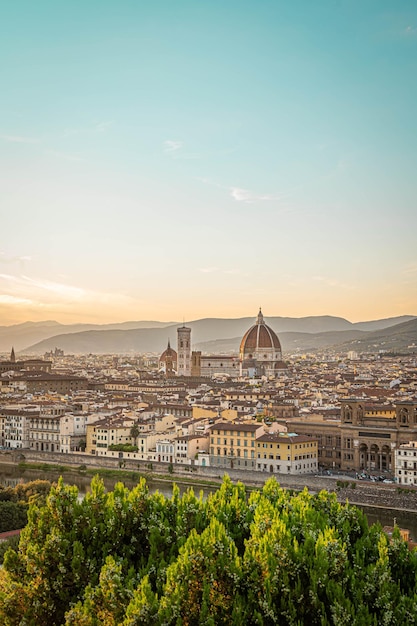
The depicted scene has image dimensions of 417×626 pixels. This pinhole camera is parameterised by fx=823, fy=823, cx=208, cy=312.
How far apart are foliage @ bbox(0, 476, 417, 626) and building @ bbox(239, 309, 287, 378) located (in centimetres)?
8969

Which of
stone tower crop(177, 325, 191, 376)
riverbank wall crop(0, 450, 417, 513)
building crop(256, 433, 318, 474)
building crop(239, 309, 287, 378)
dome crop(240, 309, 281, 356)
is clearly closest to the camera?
riverbank wall crop(0, 450, 417, 513)

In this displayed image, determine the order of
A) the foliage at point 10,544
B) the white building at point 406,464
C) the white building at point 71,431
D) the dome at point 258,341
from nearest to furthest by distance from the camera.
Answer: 1. the foliage at point 10,544
2. the white building at point 406,464
3. the white building at point 71,431
4. the dome at point 258,341

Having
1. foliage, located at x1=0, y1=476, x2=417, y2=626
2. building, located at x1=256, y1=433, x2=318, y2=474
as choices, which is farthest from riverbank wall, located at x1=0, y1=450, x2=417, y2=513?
foliage, located at x1=0, y1=476, x2=417, y2=626

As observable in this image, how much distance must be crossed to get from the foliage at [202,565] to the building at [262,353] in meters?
89.7

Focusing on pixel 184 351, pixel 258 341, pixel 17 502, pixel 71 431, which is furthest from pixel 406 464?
pixel 258 341

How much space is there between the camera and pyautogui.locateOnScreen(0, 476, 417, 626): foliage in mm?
9375

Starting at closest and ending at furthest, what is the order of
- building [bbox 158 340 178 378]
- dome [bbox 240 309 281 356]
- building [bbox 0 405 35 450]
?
building [bbox 0 405 35 450], dome [bbox 240 309 281 356], building [bbox 158 340 178 378]

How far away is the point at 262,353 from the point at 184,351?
10.0m

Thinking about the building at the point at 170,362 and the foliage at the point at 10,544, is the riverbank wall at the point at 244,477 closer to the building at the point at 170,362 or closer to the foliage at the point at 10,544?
the foliage at the point at 10,544

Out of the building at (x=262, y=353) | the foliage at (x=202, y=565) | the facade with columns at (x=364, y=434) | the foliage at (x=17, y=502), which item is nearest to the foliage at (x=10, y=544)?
the foliage at (x=17, y=502)

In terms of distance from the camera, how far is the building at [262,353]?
102 m

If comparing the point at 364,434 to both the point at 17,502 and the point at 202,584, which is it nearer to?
the point at 17,502

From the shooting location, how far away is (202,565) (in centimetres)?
966

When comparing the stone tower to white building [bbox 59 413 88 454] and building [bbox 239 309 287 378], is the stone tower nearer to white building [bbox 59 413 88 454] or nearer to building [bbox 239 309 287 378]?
building [bbox 239 309 287 378]
